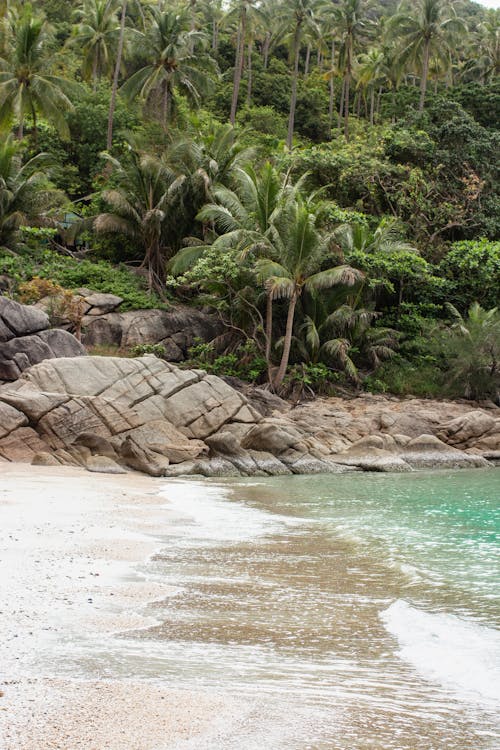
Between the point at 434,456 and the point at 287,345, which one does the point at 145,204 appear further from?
the point at 434,456

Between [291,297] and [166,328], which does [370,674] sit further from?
[166,328]

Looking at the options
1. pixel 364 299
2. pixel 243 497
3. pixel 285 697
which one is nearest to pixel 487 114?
pixel 364 299

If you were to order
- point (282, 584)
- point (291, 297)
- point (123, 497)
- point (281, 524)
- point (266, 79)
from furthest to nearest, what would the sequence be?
point (266, 79) → point (291, 297) → point (123, 497) → point (281, 524) → point (282, 584)

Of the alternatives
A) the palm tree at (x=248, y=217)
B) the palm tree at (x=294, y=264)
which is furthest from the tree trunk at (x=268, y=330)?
the palm tree at (x=294, y=264)

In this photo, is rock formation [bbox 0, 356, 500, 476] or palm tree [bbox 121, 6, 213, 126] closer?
rock formation [bbox 0, 356, 500, 476]

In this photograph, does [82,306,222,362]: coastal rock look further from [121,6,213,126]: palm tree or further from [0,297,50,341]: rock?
[121,6,213,126]: palm tree

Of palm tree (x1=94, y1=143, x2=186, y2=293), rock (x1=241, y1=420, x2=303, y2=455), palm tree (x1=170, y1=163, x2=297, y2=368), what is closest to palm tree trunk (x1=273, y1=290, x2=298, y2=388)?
palm tree (x1=170, y1=163, x2=297, y2=368)

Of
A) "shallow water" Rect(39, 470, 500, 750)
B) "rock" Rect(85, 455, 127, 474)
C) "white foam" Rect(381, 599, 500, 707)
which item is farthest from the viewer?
"rock" Rect(85, 455, 127, 474)

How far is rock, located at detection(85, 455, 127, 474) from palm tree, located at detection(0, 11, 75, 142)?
2204 centimetres

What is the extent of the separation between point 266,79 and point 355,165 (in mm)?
22193

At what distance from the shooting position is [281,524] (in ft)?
35.0

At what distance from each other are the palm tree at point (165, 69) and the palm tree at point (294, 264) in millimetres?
13400

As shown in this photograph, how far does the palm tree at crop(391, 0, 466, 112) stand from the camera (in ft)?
144

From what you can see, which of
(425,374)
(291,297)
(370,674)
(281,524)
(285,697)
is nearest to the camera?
(285,697)
